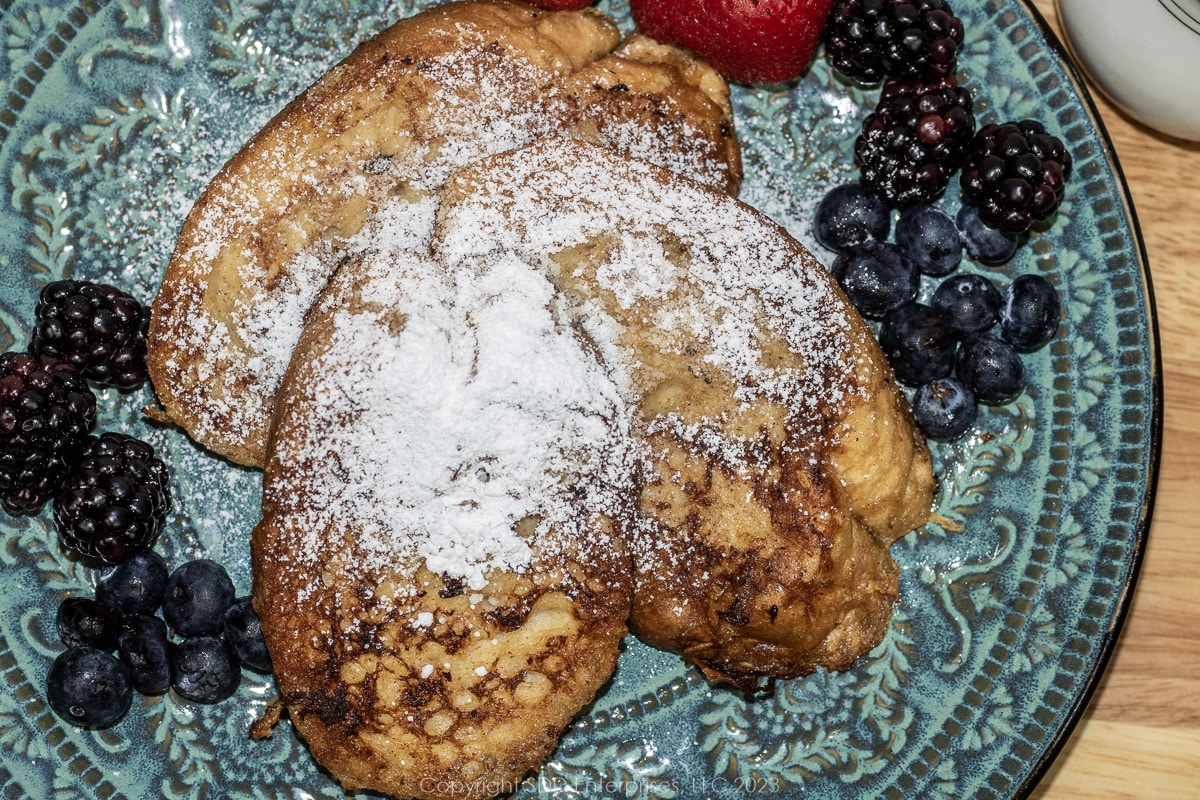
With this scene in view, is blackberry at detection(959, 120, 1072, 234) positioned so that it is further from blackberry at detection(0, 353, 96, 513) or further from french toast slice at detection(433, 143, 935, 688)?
blackberry at detection(0, 353, 96, 513)

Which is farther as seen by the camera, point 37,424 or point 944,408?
point 944,408

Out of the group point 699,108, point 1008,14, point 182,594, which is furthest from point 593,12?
point 182,594

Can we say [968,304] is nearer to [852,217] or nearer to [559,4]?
[852,217]

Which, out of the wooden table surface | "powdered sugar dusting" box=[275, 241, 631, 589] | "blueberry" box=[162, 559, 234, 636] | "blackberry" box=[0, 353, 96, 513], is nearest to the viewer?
"powdered sugar dusting" box=[275, 241, 631, 589]

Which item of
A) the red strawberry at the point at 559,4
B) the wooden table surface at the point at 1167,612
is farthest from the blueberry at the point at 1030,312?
the red strawberry at the point at 559,4

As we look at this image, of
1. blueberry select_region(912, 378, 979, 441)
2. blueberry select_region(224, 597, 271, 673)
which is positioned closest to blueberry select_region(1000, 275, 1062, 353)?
blueberry select_region(912, 378, 979, 441)

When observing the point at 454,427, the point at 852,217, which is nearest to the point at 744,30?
the point at 852,217

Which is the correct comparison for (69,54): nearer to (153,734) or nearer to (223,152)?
(223,152)
